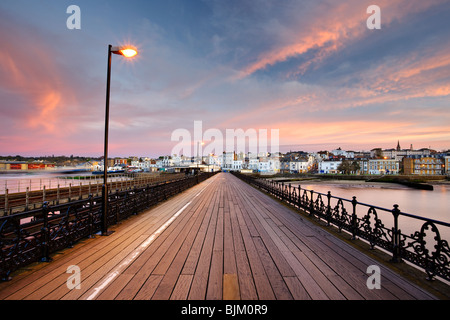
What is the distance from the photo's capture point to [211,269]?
→ 4359 mm

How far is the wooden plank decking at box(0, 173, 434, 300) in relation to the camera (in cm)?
353

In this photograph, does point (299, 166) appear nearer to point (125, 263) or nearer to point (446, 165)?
point (446, 165)

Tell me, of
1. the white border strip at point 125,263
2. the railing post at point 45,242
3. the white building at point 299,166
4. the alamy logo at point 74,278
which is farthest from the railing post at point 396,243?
the white building at point 299,166

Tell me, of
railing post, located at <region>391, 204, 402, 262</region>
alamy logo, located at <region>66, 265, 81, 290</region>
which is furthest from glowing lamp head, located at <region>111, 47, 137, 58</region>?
railing post, located at <region>391, 204, 402, 262</region>

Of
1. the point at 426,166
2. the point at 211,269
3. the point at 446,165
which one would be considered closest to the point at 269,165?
the point at 426,166

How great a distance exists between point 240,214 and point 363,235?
4999 mm

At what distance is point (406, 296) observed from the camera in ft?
11.5

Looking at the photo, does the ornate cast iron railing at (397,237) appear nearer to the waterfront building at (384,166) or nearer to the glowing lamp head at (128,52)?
the glowing lamp head at (128,52)

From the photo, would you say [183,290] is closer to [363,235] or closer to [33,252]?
[33,252]

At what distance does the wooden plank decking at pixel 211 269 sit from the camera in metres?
3.53

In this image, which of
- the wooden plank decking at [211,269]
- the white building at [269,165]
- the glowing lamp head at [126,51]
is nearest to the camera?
the wooden plank decking at [211,269]

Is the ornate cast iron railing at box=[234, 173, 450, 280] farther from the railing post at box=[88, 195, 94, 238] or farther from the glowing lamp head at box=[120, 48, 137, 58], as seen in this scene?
the glowing lamp head at box=[120, 48, 137, 58]

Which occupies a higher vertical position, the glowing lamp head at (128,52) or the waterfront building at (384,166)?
the glowing lamp head at (128,52)

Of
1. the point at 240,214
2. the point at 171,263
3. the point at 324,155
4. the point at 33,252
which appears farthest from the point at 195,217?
the point at 324,155
